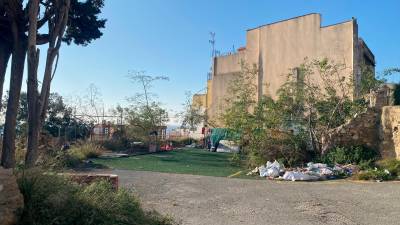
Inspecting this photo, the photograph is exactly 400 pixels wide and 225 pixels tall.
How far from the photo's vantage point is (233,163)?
1858cm


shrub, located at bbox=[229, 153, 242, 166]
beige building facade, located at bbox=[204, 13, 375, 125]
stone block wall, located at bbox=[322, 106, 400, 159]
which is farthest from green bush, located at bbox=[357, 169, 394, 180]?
beige building facade, located at bbox=[204, 13, 375, 125]

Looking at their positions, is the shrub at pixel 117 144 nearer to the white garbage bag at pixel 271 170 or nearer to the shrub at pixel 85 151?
the shrub at pixel 85 151

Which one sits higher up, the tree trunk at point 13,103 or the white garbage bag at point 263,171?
the tree trunk at point 13,103

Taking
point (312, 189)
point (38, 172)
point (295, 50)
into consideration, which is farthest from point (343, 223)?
point (295, 50)

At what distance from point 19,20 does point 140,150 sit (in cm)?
1851

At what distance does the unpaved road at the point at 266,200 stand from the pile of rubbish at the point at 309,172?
0.76 meters

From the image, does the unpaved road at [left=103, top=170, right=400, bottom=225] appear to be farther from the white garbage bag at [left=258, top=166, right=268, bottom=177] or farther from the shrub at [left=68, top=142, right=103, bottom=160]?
the shrub at [left=68, top=142, right=103, bottom=160]

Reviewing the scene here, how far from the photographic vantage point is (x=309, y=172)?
13570 mm

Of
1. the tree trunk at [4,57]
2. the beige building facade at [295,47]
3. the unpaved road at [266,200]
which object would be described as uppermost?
the beige building facade at [295,47]

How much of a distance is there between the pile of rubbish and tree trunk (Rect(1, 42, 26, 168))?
8.39 meters

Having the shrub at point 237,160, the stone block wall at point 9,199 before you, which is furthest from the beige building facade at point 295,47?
the stone block wall at point 9,199

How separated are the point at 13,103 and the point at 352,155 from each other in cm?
1188

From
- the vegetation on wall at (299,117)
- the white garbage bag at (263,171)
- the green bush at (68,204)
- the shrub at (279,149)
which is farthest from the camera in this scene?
the vegetation on wall at (299,117)

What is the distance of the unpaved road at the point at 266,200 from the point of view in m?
7.40
